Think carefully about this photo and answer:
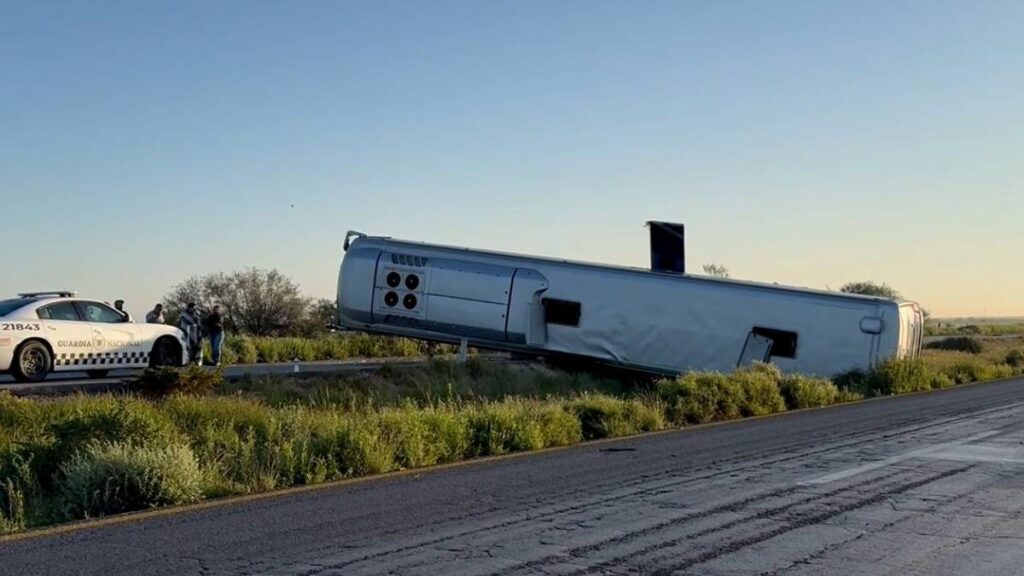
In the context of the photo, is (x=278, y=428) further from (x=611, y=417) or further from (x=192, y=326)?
(x=192, y=326)

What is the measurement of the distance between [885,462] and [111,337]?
562 inches

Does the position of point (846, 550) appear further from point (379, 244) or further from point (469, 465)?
point (379, 244)

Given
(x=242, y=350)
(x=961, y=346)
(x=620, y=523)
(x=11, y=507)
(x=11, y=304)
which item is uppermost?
(x=11, y=304)

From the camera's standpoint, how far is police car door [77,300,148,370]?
19312 millimetres

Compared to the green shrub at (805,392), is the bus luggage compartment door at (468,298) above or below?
above

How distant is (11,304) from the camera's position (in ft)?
60.4

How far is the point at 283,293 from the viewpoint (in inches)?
1983

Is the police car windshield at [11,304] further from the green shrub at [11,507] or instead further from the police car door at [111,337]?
the green shrub at [11,507]

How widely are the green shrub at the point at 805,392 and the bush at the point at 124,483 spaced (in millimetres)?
14029

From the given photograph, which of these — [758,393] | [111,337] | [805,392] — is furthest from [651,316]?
[111,337]

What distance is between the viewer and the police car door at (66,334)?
18.5 m

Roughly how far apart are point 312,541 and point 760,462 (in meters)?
5.86

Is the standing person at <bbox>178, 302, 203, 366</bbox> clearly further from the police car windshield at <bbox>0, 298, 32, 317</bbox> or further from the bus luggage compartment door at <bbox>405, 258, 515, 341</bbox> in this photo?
the police car windshield at <bbox>0, 298, 32, 317</bbox>

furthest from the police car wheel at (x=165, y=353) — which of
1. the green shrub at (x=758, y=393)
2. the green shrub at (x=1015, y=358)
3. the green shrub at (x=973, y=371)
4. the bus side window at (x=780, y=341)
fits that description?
the green shrub at (x=1015, y=358)
